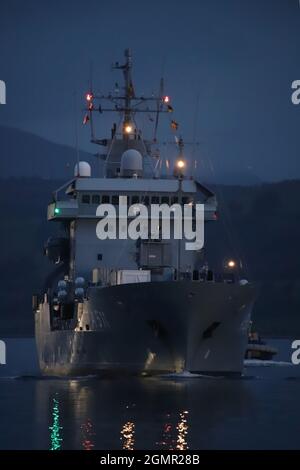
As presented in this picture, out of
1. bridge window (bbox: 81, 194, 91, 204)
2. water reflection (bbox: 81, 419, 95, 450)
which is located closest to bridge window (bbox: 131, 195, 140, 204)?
bridge window (bbox: 81, 194, 91, 204)

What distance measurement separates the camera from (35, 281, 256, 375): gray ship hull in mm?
55281

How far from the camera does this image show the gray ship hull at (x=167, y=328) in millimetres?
55281

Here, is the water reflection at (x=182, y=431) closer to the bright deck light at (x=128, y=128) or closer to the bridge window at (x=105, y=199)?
the bridge window at (x=105, y=199)

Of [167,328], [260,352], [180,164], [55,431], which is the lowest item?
[55,431]

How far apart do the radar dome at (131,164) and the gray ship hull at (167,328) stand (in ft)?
27.5

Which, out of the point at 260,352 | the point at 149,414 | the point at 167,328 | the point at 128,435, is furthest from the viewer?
the point at 260,352

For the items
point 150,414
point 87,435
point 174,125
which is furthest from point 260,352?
point 87,435

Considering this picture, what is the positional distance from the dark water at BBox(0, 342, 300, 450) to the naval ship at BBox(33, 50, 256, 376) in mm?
1164

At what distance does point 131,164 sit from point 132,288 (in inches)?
471

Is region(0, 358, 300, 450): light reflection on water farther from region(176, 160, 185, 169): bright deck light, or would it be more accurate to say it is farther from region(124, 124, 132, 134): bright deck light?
region(124, 124, 132, 134): bright deck light

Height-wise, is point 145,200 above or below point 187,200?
below

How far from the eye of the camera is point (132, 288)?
5600 centimetres

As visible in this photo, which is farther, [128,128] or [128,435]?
[128,128]

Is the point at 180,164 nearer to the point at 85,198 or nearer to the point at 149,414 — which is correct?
the point at 85,198
